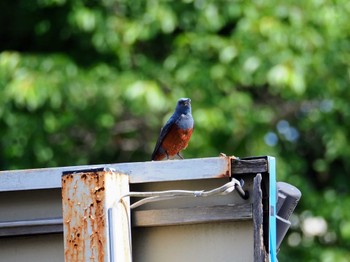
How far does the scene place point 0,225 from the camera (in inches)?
131

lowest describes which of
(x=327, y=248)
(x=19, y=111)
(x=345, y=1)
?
(x=327, y=248)

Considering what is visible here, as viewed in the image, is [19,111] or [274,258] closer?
[274,258]

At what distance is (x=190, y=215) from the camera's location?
319 centimetres

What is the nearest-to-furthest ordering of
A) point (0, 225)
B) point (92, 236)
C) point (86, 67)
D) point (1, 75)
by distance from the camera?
point (92, 236) → point (0, 225) → point (1, 75) → point (86, 67)

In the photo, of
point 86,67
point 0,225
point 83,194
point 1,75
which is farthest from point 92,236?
point 86,67

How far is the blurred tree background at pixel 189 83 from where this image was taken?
26.6 ft

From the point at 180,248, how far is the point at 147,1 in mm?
5237

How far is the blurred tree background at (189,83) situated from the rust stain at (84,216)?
4659 mm

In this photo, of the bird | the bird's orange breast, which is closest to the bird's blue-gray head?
the bird

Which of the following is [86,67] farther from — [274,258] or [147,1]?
[274,258]

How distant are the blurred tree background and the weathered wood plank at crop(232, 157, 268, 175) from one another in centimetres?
461

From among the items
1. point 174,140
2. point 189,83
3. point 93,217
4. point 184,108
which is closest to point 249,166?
point 93,217

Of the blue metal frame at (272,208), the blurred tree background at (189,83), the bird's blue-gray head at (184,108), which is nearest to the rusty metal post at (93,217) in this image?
the blue metal frame at (272,208)

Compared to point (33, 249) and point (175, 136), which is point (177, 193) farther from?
point (175, 136)
